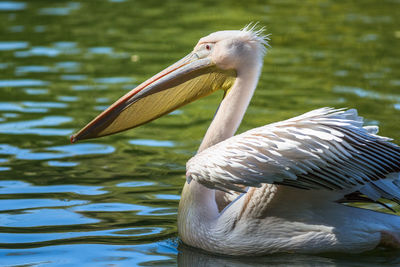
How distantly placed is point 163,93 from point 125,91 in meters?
3.62

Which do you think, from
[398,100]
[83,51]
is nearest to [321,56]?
[398,100]

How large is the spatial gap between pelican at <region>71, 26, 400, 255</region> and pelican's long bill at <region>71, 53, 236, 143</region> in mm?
159

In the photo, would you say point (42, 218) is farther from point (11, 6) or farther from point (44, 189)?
point (11, 6)

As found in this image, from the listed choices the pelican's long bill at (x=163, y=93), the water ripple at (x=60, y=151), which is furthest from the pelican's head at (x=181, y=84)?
Result: the water ripple at (x=60, y=151)

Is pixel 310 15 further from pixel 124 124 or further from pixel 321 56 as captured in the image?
pixel 124 124

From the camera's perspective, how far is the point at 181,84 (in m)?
4.88

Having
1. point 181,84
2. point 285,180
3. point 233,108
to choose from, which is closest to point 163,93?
point 181,84

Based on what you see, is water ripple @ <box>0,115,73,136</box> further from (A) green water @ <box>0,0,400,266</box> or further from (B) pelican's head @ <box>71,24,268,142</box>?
(B) pelican's head @ <box>71,24,268,142</box>

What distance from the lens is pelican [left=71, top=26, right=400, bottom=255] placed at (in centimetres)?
395

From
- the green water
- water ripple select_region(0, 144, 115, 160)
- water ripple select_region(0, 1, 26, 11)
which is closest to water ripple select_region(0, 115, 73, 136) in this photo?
the green water

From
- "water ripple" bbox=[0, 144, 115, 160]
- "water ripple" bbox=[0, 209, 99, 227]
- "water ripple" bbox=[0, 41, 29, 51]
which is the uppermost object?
"water ripple" bbox=[0, 41, 29, 51]

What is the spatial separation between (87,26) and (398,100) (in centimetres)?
541

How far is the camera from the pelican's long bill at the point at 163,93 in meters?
4.84

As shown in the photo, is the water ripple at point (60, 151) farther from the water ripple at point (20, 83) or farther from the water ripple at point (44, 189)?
the water ripple at point (20, 83)
